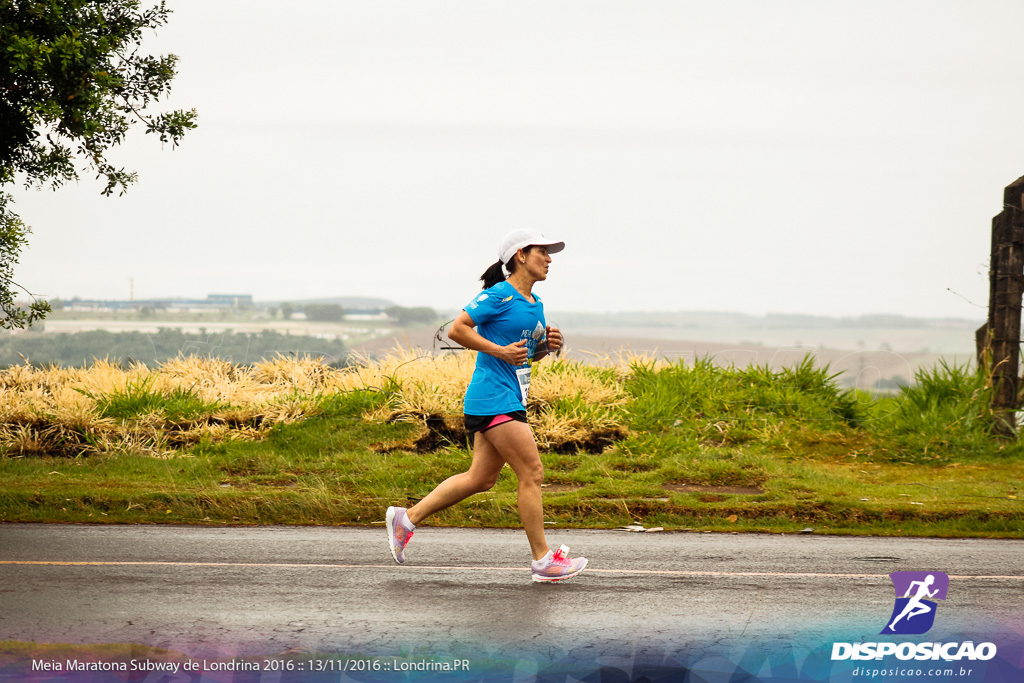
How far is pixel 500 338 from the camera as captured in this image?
663 centimetres

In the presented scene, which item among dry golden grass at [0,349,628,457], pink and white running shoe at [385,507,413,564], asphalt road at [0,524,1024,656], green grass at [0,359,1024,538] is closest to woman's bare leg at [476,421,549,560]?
asphalt road at [0,524,1024,656]

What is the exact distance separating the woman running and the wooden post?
8.51 m

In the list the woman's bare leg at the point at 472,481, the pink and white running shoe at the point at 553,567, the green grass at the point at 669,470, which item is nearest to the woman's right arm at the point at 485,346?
the woman's bare leg at the point at 472,481

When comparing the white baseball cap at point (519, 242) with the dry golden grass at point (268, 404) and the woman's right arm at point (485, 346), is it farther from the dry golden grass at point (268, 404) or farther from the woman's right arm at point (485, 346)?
the dry golden grass at point (268, 404)

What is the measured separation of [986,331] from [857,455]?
8.78ft

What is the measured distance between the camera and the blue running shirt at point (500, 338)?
6570 mm

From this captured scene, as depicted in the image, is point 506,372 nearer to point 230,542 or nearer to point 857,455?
point 230,542

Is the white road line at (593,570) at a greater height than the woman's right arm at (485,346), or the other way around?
the woman's right arm at (485,346)

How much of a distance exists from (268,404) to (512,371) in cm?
814

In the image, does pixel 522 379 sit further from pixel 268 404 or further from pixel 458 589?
pixel 268 404

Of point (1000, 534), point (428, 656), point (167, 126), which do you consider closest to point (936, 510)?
point (1000, 534)

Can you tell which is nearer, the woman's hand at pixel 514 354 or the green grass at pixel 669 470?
the woman's hand at pixel 514 354

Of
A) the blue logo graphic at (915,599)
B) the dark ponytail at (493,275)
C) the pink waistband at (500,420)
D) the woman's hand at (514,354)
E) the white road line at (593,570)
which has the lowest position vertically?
the white road line at (593,570)

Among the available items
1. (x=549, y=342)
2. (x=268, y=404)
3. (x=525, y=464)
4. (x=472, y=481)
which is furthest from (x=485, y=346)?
(x=268, y=404)
